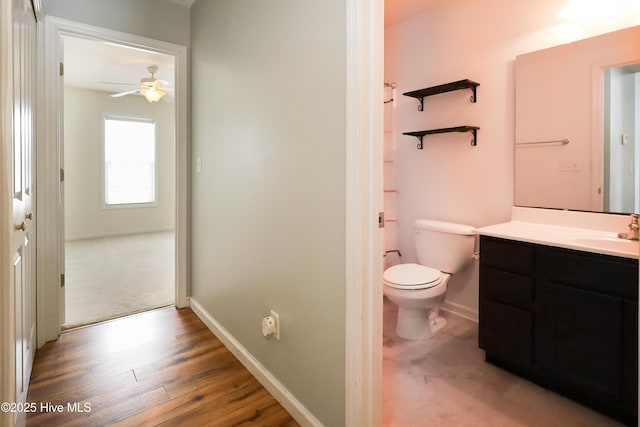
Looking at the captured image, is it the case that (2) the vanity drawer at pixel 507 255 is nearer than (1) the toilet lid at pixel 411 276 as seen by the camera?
Yes

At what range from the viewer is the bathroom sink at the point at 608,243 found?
154 centimetres

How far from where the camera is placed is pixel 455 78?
8.77ft

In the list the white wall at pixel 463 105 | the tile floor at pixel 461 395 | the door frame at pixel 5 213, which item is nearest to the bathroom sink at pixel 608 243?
the white wall at pixel 463 105

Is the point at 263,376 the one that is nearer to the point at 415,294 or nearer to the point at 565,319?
the point at 415,294

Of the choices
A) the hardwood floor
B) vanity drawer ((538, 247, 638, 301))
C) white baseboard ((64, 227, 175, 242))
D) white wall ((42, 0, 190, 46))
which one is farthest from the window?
vanity drawer ((538, 247, 638, 301))

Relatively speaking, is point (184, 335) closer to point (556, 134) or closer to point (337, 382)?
point (337, 382)

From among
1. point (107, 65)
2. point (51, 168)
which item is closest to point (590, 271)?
point (51, 168)

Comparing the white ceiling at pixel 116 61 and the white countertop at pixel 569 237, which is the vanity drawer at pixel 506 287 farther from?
the white ceiling at pixel 116 61

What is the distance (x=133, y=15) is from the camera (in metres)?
2.51

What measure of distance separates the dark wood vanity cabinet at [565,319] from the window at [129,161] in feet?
20.2

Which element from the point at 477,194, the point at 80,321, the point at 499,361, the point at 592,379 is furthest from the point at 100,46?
the point at 592,379

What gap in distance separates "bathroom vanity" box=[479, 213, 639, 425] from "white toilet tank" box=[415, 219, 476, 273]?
403 millimetres

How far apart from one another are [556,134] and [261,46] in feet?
6.19

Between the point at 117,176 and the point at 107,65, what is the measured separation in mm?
2318
